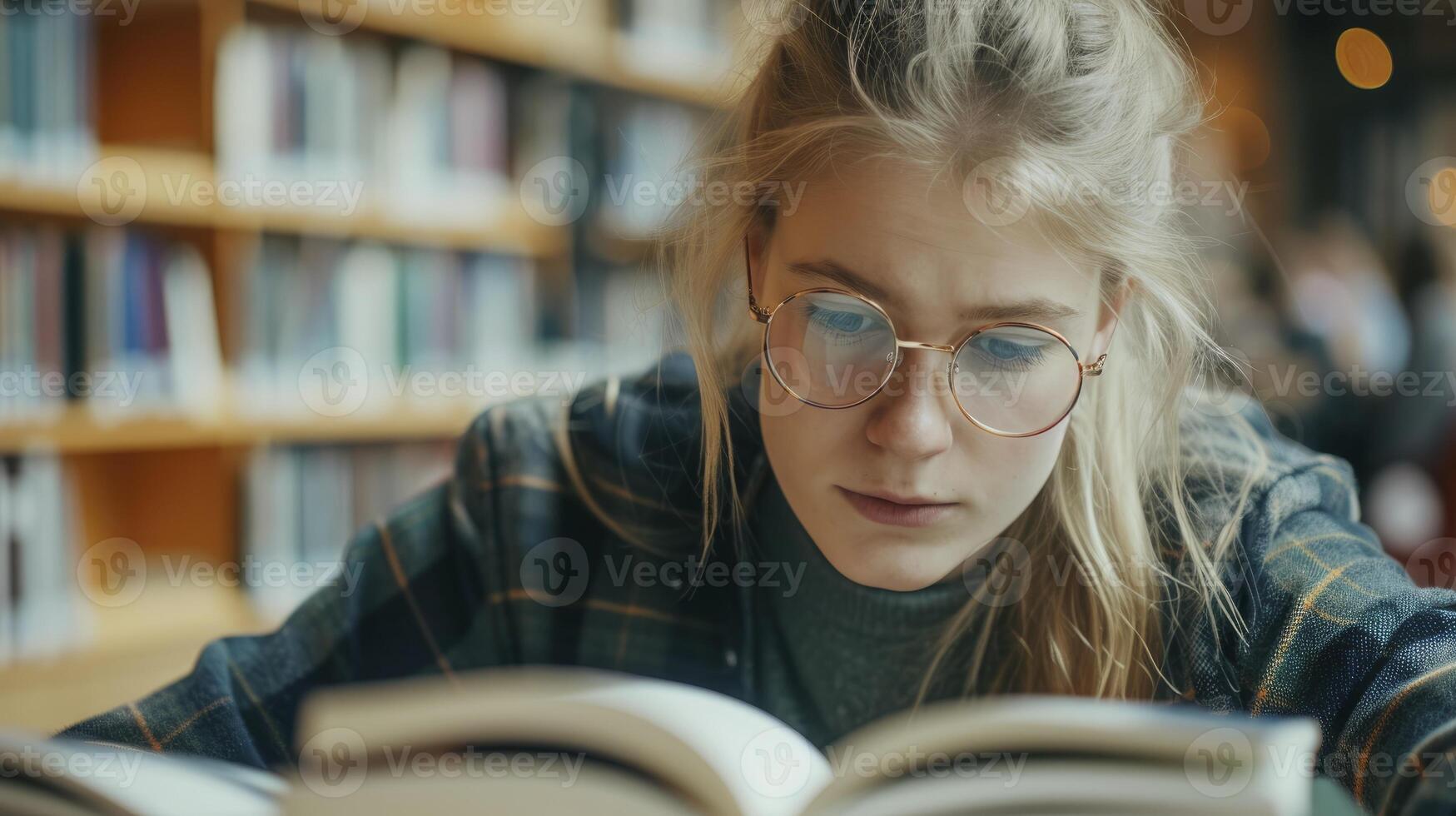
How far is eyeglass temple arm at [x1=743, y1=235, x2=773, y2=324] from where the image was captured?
0.80 metres

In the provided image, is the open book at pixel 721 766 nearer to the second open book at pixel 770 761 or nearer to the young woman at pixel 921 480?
the second open book at pixel 770 761

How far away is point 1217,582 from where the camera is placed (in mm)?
771

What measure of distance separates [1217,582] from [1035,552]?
148mm

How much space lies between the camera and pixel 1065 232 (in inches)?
28.1

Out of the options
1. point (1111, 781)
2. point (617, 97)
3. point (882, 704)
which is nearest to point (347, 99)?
point (617, 97)

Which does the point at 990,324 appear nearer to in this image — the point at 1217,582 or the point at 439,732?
the point at 1217,582

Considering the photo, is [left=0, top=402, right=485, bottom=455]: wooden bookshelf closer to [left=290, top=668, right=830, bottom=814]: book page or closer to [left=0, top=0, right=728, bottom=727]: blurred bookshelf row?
[left=0, top=0, right=728, bottom=727]: blurred bookshelf row
